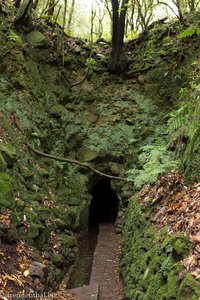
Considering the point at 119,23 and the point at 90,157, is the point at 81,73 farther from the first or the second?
the point at 90,157

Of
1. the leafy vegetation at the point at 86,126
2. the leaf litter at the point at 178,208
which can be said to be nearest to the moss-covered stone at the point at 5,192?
the leafy vegetation at the point at 86,126

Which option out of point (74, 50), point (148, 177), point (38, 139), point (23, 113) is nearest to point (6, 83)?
point (23, 113)

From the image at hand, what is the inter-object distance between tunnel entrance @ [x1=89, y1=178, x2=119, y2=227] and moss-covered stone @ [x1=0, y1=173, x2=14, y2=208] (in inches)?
341

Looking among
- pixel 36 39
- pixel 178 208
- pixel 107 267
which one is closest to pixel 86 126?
pixel 36 39

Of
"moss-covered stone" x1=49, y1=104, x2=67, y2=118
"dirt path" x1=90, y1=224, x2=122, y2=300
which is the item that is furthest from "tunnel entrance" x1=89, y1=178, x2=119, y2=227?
"moss-covered stone" x1=49, y1=104, x2=67, y2=118

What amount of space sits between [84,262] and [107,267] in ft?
2.40

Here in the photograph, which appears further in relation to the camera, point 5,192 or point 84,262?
point 84,262

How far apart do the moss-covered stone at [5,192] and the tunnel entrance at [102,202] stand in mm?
→ 8663

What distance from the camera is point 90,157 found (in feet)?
38.8

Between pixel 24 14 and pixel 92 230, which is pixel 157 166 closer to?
pixel 92 230

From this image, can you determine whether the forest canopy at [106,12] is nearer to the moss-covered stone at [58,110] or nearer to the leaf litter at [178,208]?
the moss-covered stone at [58,110]

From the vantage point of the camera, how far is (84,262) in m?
8.70

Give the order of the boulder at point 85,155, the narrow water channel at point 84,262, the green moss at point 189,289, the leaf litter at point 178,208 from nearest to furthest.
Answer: the green moss at point 189,289 → the leaf litter at point 178,208 → the narrow water channel at point 84,262 → the boulder at point 85,155

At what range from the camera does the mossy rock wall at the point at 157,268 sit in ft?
12.0
